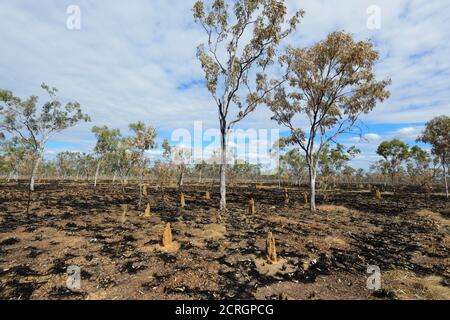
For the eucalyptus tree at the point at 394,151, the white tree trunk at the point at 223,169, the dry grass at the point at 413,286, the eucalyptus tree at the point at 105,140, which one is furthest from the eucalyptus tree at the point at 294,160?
the dry grass at the point at 413,286

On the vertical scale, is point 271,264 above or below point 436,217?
below

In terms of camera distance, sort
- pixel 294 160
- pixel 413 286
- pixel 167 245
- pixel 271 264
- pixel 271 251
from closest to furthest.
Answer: pixel 413 286
pixel 271 264
pixel 271 251
pixel 167 245
pixel 294 160

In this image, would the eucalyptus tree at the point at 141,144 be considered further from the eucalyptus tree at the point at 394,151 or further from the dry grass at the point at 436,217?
the eucalyptus tree at the point at 394,151

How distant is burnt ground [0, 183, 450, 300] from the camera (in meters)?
5.92

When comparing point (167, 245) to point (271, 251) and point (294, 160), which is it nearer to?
point (271, 251)

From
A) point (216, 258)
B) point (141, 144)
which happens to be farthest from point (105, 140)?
point (216, 258)

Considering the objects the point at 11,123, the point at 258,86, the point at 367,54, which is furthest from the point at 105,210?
the point at 11,123

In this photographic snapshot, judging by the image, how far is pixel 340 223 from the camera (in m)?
13.4

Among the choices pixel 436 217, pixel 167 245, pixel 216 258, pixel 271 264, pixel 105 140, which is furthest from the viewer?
pixel 105 140

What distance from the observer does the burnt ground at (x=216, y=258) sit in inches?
233

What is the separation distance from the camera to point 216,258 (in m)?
7.84

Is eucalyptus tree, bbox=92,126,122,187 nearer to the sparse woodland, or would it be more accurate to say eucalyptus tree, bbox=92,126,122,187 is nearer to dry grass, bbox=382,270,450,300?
the sparse woodland
